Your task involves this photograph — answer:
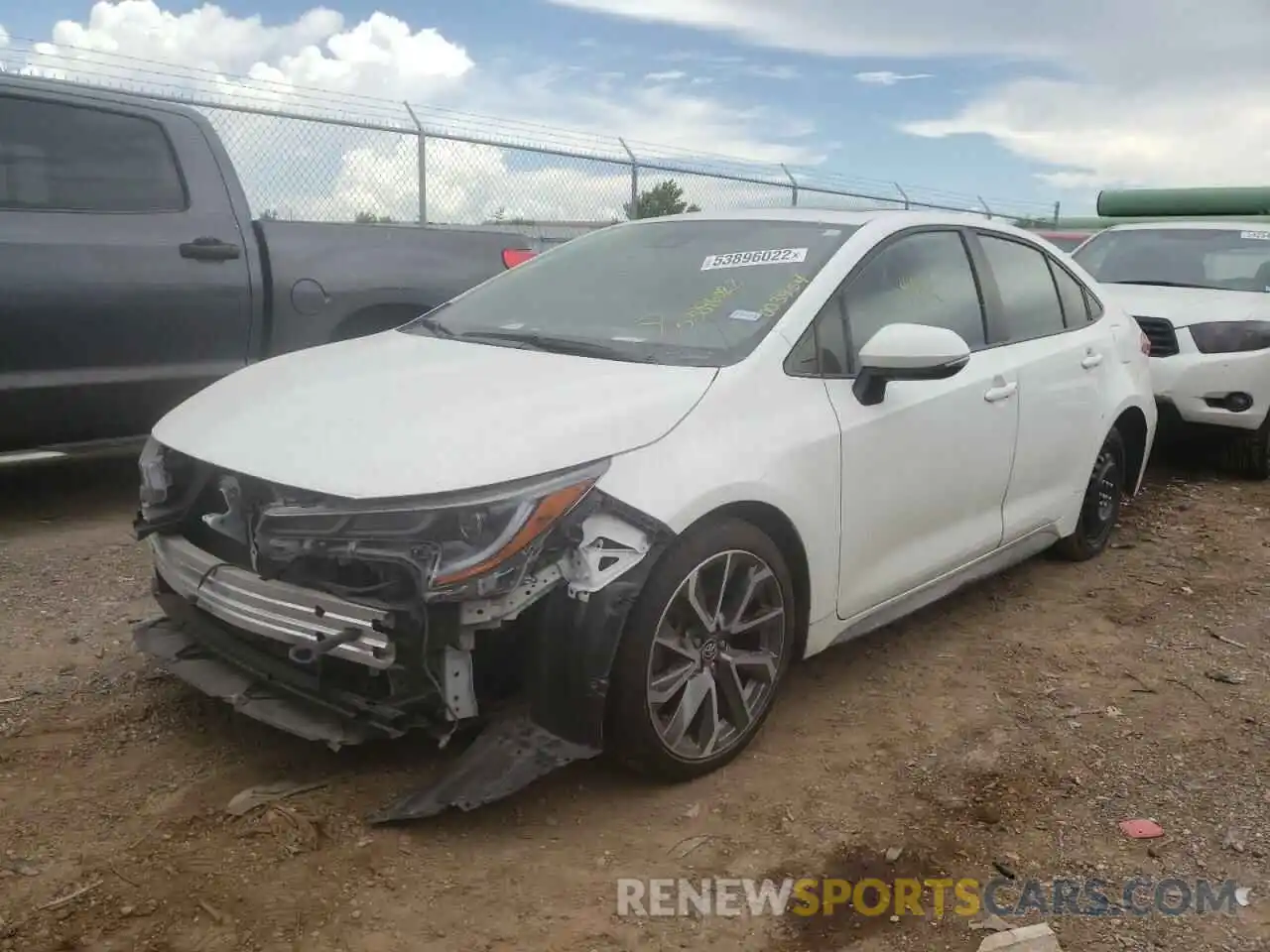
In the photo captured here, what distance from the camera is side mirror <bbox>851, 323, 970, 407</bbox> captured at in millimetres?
3240

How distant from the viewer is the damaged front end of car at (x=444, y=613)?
252cm

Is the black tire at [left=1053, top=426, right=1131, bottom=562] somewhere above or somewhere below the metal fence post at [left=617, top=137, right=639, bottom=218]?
below

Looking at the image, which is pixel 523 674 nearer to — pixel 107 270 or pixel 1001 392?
pixel 1001 392

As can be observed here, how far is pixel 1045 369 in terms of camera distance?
4352mm

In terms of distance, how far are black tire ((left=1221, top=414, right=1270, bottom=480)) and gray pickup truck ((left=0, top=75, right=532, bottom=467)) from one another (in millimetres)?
4945

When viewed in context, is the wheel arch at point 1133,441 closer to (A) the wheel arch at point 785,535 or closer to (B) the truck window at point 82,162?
(A) the wheel arch at point 785,535

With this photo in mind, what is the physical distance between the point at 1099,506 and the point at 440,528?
141 inches

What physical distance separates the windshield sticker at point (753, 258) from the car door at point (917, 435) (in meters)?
0.20

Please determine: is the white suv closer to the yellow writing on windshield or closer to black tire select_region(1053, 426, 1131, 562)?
black tire select_region(1053, 426, 1131, 562)

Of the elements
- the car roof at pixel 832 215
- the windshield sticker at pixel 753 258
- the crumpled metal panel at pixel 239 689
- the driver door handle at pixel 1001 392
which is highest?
the car roof at pixel 832 215

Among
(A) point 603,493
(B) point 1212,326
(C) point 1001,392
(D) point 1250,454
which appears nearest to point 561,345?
(A) point 603,493

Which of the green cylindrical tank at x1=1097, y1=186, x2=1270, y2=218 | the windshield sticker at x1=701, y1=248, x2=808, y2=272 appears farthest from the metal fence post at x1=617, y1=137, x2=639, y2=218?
the windshield sticker at x1=701, y1=248, x2=808, y2=272

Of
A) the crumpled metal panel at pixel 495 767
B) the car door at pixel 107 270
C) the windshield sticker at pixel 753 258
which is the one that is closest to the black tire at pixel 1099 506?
the windshield sticker at pixel 753 258

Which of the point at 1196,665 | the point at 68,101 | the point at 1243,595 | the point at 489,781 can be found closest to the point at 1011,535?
the point at 1196,665
